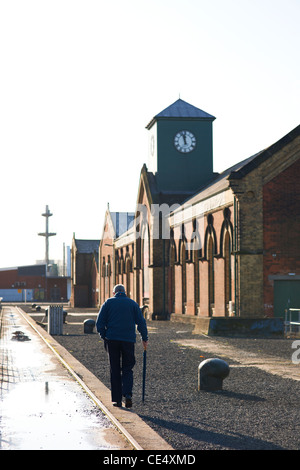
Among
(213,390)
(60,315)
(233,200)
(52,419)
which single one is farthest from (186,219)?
(52,419)

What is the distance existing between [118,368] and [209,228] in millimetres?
24144

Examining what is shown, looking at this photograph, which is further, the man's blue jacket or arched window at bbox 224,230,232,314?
arched window at bbox 224,230,232,314

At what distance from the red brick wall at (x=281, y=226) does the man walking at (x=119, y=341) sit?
19136mm

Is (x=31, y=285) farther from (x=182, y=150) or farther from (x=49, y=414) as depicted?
(x=49, y=414)

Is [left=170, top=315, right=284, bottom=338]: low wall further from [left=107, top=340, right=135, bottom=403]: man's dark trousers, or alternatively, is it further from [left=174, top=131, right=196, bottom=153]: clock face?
[left=174, top=131, right=196, bottom=153]: clock face

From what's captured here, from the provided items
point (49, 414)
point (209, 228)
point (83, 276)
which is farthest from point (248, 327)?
point (83, 276)

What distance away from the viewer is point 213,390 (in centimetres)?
1164

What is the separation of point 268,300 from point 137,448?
72.3 feet

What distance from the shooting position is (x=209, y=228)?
109ft

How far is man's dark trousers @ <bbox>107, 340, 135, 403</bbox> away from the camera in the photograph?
9508 millimetres

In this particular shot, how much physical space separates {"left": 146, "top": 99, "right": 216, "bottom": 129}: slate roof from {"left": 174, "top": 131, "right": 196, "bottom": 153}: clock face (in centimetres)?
121

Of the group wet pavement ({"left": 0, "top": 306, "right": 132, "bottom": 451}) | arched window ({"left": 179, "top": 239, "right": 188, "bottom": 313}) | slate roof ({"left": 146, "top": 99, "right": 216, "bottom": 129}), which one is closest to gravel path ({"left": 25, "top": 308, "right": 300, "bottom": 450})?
wet pavement ({"left": 0, "top": 306, "right": 132, "bottom": 451})

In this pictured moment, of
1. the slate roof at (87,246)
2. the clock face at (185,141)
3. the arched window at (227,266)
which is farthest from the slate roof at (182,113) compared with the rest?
the slate roof at (87,246)
